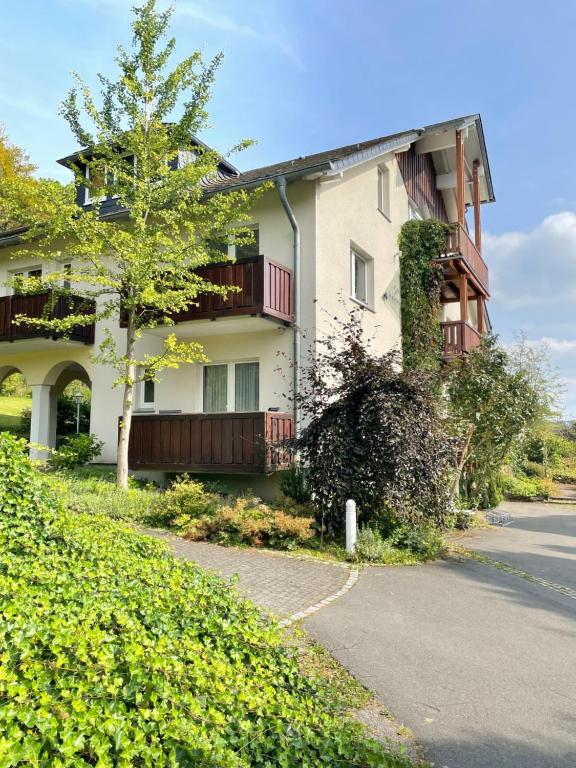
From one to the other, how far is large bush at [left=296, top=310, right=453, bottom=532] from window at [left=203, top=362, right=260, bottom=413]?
3.37m

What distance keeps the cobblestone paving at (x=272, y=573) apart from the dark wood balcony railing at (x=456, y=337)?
34.7 feet

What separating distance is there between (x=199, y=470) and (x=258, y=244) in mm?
5588

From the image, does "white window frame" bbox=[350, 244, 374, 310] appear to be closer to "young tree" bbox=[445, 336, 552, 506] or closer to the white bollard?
"young tree" bbox=[445, 336, 552, 506]

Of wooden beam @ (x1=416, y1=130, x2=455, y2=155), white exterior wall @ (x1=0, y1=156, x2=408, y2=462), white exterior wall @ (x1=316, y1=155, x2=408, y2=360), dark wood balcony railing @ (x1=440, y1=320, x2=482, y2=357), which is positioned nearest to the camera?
white exterior wall @ (x1=0, y1=156, x2=408, y2=462)

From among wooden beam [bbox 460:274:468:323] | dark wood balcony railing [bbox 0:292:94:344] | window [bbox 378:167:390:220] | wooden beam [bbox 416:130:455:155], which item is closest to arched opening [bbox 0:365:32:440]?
dark wood balcony railing [bbox 0:292:94:344]

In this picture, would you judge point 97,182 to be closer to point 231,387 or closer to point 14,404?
point 231,387

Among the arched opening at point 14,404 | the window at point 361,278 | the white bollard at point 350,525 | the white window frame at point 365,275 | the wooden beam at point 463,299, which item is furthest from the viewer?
the arched opening at point 14,404

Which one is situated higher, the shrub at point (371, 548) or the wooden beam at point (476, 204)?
the wooden beam at point (476, 204)

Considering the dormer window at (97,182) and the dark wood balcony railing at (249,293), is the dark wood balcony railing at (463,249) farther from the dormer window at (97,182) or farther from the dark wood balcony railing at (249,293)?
the dormer window at (97,182)

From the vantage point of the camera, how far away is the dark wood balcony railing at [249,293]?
11438 mm

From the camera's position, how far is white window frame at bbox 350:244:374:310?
572 inches

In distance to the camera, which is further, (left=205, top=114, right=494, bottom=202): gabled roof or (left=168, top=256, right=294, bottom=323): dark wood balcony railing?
(left=205, top=114, right=494, bottom=202): gabled roof

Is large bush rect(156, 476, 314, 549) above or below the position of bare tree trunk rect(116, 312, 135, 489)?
below

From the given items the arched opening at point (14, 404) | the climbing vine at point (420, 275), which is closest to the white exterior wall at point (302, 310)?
the climbing vine at point (420, 275)
